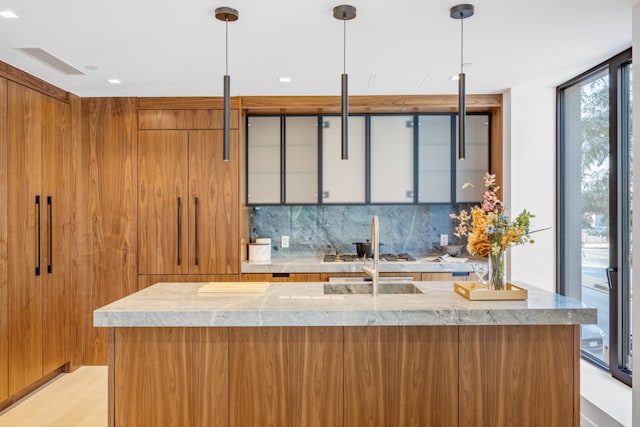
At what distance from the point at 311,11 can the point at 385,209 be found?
2628mm

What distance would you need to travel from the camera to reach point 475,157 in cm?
427

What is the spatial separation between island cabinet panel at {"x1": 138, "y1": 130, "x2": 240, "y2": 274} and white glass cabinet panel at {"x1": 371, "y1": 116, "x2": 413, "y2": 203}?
137 cm

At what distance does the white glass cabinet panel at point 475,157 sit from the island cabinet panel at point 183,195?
216 centimetres

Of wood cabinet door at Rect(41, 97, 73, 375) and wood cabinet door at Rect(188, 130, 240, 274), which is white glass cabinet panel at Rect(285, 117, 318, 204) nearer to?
wood cabinet door at Rect(188, 130, 240, 274)

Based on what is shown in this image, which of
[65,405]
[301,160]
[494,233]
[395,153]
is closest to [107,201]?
[65,405]

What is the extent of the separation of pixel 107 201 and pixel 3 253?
1.08m

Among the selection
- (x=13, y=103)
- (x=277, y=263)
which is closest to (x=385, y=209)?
(x=277, y=263)

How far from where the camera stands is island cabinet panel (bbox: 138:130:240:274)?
4035mm

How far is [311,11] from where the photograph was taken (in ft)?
7.63

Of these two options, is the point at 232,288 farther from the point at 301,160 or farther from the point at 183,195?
the point at 301,160

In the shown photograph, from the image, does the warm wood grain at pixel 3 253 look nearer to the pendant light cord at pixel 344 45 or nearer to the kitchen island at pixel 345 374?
the kitchen island at pixel 345 374

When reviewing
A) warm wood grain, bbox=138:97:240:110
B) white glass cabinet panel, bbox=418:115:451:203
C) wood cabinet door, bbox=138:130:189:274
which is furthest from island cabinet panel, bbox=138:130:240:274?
white glass cabinet panel, bbox=418:115:451:203

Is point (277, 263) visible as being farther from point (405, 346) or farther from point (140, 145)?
point (405, 346)

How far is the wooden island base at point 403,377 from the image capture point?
2.15 metres
